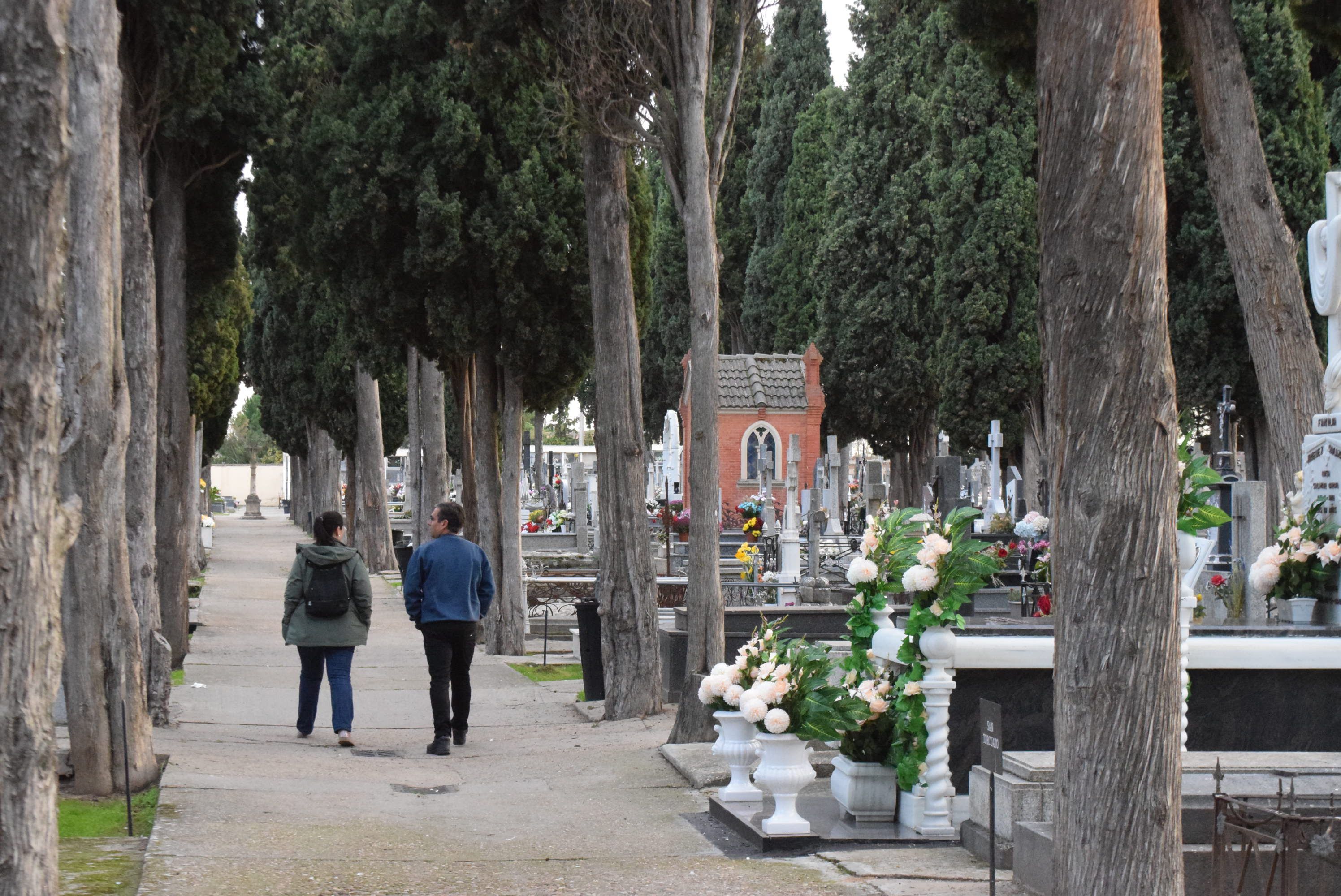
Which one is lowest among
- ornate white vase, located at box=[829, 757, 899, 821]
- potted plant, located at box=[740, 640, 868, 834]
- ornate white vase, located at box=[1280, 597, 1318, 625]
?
ornate white vase, located at box=[829, 757, 899, 821]

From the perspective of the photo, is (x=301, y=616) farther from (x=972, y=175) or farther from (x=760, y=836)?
(x=972, y=175)

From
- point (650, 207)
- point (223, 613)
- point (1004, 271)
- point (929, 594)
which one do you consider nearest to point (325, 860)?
point (929, 594)

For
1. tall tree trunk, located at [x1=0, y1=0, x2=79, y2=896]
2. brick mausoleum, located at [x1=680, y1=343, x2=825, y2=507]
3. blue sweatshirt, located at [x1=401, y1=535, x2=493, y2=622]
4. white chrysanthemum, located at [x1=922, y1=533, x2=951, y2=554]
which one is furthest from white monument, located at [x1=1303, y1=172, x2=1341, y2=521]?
brick mausoleum, located at [x1=680, y1=343, x2=825, y2=507]

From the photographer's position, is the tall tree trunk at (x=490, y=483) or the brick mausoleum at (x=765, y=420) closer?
the tall tree trunk at (x=490, y=483)

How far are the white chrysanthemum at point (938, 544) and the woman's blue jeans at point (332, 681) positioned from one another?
16.5 ft

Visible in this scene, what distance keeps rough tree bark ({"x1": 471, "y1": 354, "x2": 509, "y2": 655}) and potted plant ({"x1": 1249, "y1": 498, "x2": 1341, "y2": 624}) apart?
34.2ft

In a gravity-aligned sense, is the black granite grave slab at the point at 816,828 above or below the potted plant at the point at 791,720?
below

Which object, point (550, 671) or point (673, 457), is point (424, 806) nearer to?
point (550, 671)

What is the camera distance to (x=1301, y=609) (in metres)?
9.32

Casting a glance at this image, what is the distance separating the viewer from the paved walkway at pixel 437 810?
6703mm

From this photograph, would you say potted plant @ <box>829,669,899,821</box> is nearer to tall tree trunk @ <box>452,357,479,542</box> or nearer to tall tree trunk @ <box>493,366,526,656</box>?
tall tree trunk @ <box>493,366,526,656</box>

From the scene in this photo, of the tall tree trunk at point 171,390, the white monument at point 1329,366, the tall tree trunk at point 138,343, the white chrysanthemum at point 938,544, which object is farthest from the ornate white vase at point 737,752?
the tall tree trunk at point 171,390

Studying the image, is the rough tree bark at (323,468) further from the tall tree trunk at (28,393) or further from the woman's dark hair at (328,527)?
the tall tree trunk at (28,393)

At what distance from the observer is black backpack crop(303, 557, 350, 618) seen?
11.0 meters
